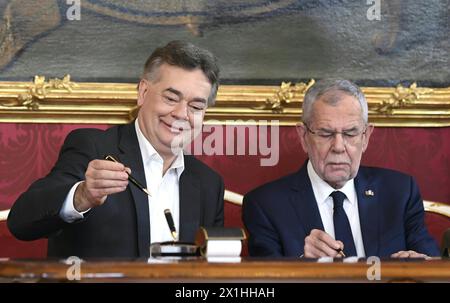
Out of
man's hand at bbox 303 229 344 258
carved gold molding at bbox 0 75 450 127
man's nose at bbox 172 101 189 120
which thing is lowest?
man's hand at bbox 303 229 344 258

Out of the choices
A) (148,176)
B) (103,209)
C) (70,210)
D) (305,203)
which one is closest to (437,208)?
(305,203)

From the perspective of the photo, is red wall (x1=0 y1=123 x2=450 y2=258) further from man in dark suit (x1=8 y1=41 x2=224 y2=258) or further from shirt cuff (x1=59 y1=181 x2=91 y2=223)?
shirt cuff (x1=59 y1=181 x2=91 y2=223)

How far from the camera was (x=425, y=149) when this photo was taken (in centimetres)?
421

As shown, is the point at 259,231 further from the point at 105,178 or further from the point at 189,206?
the point at 105,178

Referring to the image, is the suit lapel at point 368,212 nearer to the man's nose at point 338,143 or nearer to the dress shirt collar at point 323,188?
the dress shirt collar at point 323,188

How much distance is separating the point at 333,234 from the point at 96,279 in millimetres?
1533

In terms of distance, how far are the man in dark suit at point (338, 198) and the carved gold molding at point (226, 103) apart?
0.39 m

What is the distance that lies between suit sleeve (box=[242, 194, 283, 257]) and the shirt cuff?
→ 715 mm

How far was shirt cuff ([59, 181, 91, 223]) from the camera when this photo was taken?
2980mm

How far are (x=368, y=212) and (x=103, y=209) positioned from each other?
1002 millimetres

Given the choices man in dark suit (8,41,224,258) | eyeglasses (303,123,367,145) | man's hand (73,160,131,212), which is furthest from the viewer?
eyeglasses (303,123,367,145)

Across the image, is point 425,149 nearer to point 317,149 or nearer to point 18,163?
point 317,149

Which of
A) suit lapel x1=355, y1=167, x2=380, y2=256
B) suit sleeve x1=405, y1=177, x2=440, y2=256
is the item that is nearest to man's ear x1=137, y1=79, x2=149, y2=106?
suit lapel x1=355, y1=167, x2=380, y2=256
